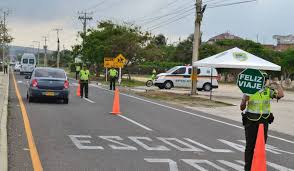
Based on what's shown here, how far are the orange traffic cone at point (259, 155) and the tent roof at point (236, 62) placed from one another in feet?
77.9

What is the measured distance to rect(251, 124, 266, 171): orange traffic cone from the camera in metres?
8.19

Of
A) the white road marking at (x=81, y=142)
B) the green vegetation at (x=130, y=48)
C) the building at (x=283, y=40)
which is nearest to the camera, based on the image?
the white road marking at (x=81, y=142)

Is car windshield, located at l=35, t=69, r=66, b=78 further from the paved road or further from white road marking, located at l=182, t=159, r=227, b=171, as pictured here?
white road marking, located at l=182, t=159, r=227, b=171

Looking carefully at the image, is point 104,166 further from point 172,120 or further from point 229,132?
point 172,120

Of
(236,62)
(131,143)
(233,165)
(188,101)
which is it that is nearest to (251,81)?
(233,165)

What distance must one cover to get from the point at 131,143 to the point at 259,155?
450 centimetres

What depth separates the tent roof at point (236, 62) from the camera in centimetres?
3206

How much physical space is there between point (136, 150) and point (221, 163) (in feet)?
6.25

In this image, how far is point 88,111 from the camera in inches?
789

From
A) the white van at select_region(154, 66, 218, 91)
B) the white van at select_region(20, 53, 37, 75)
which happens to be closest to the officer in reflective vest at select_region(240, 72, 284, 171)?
the white van at select_region(154, 66, 218, 91)

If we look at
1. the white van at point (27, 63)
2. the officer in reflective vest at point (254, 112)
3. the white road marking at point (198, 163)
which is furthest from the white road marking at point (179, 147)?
the white van at point (27, 63)

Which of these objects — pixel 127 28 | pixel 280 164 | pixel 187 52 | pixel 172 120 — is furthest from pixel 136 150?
pixel 187 52

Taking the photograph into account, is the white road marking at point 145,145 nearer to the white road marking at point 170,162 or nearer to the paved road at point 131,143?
the paved road at point 131,143

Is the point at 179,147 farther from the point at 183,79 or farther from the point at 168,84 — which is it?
the point at 168,84
